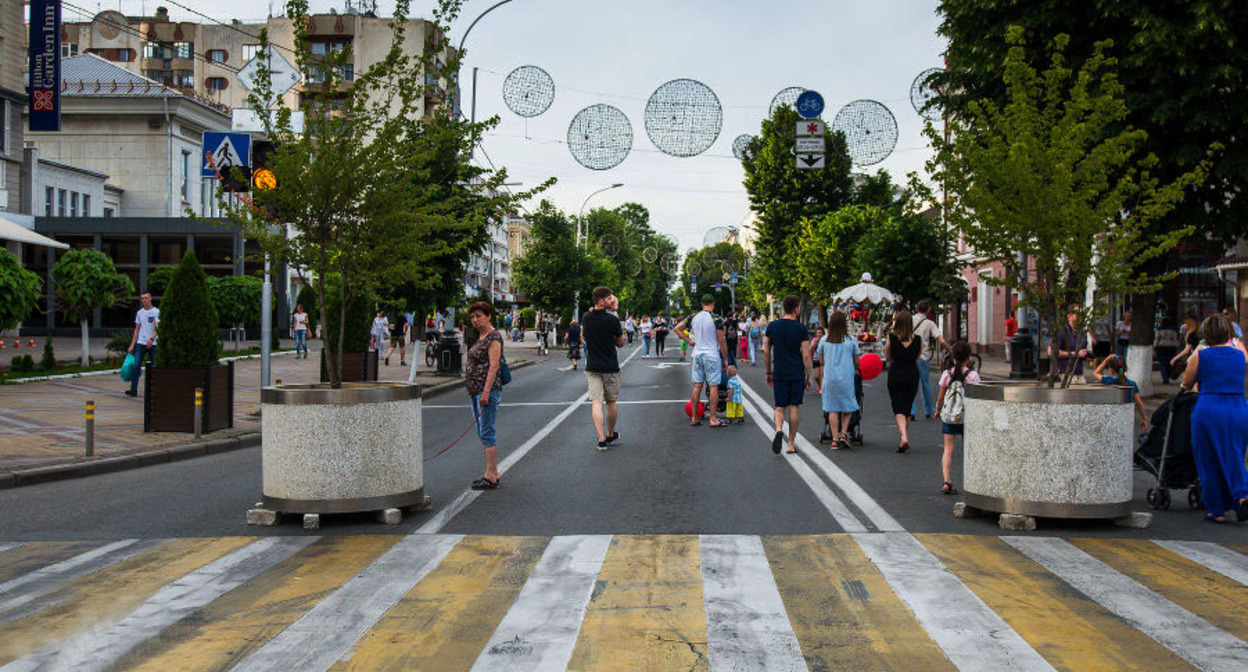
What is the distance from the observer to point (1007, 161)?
8.38m

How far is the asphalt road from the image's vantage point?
7.74 meters

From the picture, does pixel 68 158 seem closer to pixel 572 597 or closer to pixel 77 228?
pixel 77 228

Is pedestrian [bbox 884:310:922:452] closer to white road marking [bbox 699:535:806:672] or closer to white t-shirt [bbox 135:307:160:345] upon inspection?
white road marking [bbox 699:535:806:672]

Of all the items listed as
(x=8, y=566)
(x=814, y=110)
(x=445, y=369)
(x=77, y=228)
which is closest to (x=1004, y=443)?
(x=8, y=566)

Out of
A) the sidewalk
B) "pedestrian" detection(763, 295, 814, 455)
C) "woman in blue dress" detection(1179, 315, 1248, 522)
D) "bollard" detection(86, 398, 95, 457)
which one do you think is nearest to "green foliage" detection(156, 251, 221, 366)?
the sidewalk

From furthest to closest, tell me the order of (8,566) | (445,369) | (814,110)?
1. (445,369)
2. (814,110)
3. (8,566)

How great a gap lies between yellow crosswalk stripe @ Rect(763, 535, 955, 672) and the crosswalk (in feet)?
0.05

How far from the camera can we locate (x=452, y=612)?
5.37m

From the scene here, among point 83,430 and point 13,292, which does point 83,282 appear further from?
point 83,430

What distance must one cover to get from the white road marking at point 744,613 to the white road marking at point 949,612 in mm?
670

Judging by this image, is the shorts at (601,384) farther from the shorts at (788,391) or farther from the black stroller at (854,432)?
the black stroller at (854,432)

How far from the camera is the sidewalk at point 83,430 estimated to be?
37.4ft

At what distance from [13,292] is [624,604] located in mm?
18952

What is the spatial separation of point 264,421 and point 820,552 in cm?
423
